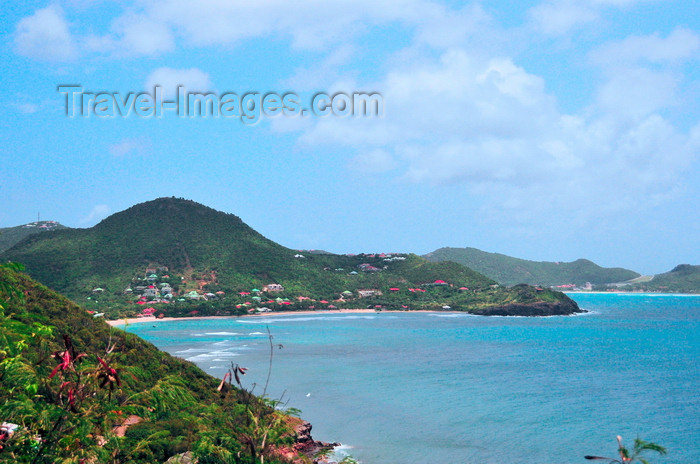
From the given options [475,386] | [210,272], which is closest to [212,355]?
[475,386]

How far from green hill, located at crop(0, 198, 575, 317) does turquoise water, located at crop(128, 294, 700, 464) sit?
1259 inches

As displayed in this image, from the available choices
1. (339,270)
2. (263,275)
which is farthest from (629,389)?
(339,270)

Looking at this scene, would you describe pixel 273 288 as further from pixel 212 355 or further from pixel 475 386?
pixel 475 386

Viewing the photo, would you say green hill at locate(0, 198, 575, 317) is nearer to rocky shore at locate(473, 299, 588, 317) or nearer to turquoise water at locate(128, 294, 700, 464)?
rocky shore at locate(473, 299, 588, 317)

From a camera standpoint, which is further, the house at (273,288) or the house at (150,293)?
the house at (273,288)

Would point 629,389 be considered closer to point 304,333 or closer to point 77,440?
point 77,440

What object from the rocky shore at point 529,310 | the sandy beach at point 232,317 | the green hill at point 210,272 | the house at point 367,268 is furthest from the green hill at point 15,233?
the rocky shore at point 529,310

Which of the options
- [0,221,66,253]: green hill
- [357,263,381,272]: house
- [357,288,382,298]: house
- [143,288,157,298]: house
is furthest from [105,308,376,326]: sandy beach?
[0,221,66,253]: green hill

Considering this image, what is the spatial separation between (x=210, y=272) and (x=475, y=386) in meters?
93.2

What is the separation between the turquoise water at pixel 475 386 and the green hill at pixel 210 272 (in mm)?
31983

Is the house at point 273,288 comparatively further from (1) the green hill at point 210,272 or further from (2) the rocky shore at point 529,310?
(2) the rocky shore at point 529,310

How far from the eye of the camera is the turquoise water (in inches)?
927

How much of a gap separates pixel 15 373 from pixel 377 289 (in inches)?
5170

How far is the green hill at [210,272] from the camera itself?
340 ft
